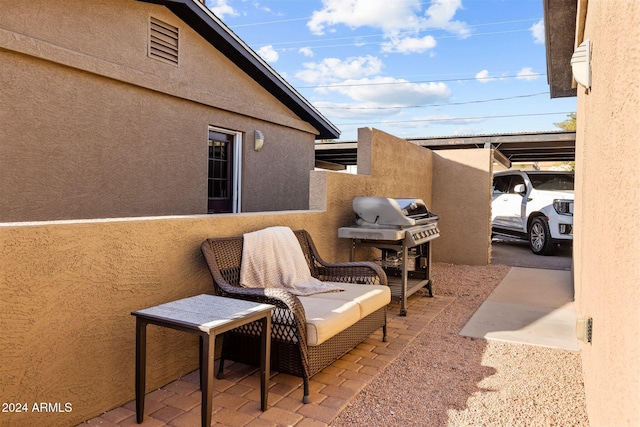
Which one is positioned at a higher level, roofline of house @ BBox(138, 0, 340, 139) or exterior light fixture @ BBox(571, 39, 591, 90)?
roofline of house @ BBox(138, 0, 340, 139)

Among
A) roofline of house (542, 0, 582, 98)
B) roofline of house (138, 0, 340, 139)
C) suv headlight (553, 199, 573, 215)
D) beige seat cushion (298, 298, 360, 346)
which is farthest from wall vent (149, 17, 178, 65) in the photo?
suv headlight (553, 199, 573, 215)

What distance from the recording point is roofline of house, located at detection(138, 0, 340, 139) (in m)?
6.33

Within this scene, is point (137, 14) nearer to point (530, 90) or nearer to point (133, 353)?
point (133, 353)

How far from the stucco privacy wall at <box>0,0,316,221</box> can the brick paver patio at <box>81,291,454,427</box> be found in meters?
2.76

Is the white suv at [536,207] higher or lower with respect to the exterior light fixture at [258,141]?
lower

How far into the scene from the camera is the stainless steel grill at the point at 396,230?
17.0 ft

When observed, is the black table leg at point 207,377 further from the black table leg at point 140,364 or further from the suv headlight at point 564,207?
the suv headlight at point 564,207

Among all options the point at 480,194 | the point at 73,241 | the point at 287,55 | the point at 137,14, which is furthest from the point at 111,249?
the point at 287,55

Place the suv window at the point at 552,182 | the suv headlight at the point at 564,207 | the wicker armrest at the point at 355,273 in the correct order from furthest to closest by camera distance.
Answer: the suv window at the point at 552,182 < the suv headlight at the point at 564,207 < the wicker armrest at the point at 355,273

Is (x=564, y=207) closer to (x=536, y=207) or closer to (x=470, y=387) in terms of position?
(x=536, y=207)

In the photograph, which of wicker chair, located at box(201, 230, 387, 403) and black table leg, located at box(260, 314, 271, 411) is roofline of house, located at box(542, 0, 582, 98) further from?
black table leg, located at box(260, 314, 271, 411)

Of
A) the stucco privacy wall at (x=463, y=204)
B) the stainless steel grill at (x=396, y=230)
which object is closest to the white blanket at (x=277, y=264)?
the stainless steel grill at (x=396, y=230)

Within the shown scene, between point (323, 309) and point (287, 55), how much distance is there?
30856 millimetres

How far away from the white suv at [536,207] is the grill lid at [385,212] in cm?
568
